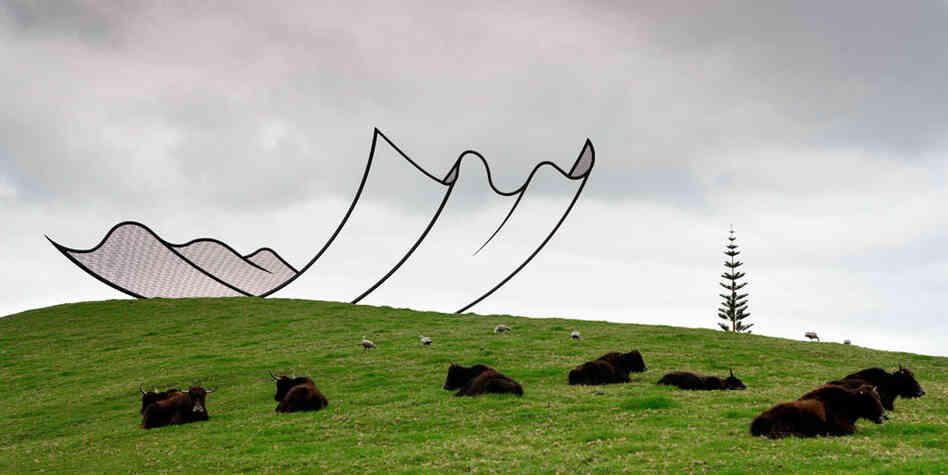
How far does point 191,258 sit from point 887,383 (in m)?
38.5

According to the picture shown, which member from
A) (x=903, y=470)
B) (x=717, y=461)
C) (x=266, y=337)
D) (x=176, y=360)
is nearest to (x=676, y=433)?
(x=717, y=461)

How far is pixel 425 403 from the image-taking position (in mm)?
15953

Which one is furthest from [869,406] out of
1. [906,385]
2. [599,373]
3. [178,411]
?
[178,411]

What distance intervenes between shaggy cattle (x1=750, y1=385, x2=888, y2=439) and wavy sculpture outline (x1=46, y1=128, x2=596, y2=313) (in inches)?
1144

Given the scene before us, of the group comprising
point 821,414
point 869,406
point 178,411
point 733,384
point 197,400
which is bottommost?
point 178,411

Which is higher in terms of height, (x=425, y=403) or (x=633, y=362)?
(x=633, y=362)

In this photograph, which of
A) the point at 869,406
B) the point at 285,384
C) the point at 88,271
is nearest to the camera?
the point at 869,406

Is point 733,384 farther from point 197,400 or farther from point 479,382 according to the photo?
point 197,400

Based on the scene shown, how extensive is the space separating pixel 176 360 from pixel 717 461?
65.5 feet

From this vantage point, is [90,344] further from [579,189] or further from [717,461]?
[717,461]

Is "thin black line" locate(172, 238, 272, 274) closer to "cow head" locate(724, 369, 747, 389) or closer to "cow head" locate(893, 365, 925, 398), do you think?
"cow head" locate(724, 369, 747, 389)

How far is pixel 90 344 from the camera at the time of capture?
32156 mm

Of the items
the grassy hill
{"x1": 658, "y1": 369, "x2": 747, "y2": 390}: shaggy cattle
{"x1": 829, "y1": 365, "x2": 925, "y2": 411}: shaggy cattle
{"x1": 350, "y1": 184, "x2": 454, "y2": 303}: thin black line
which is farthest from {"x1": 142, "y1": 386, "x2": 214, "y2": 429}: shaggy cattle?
{"x1": 350, "y1": 184, "x2": 454, "y2": 303}: thin black line

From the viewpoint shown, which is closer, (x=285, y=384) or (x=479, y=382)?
(x=479, y=382)
